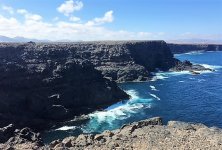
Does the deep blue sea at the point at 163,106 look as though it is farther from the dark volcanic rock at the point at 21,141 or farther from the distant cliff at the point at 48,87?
the dark volcanic rock at the point at 21,141

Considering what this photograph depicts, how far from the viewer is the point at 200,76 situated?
16150 cm

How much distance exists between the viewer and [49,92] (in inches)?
3772

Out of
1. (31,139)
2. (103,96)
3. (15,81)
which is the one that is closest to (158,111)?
(103,96)

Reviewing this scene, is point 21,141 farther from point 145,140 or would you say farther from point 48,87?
point 48,87

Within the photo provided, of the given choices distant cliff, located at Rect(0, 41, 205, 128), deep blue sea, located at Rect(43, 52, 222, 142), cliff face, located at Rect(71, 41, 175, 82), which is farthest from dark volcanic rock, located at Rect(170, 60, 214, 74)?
distant cliff, located at Rect(0, 41, 205, 128)

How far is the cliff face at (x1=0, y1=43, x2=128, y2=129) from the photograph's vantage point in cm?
8506

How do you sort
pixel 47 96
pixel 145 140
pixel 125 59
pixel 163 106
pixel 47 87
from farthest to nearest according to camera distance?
pixel 125 59 < pixel 163 106 < pixel 47 87 < pixel 47 96 < pixel 145 140

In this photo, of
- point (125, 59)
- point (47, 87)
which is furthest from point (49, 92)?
point (125, 59)

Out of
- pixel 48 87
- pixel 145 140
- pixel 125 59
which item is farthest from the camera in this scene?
pixel 125 59

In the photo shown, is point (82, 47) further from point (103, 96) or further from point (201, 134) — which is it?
point (201, 134)

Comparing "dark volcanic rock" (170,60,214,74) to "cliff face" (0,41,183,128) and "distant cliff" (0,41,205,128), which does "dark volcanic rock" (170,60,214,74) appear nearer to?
"distant cliff" (0,41,205,128)

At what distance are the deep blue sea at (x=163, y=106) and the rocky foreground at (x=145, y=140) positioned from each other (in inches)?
1008

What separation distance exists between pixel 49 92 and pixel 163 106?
31660mm

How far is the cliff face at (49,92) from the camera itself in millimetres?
85062
